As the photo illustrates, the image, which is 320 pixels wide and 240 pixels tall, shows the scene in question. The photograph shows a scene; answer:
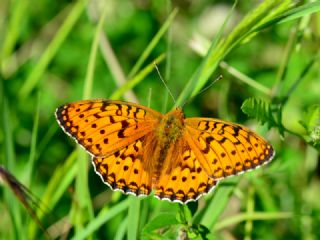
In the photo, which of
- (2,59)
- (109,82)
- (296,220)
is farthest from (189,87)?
(109,82)

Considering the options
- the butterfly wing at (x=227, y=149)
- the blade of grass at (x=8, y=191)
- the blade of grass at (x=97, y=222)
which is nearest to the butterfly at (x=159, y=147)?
the butterfly wing at (x=227, y=149)

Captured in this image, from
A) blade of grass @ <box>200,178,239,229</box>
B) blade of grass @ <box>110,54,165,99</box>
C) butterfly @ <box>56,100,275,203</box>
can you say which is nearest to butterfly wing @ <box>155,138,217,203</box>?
butterfly @ <box>56,100,275,203</box>

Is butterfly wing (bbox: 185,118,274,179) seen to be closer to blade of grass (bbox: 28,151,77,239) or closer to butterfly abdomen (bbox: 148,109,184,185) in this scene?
butterfly abdomen (bbox: 148,109,184,185)

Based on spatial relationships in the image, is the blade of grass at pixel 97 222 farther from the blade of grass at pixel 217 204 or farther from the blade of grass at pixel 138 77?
the blade of grass at pixel 138 77

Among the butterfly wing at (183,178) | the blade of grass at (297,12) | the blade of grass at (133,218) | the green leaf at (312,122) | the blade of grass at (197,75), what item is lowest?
the blade of grass at (133,218)

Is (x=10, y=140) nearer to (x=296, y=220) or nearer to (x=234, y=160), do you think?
(x=234, y=160)

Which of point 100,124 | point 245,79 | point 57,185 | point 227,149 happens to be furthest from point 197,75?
point 57,185
